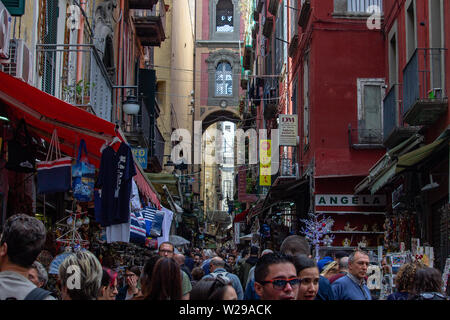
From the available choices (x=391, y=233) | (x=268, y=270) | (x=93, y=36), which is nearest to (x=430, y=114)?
(x=391, y=233)

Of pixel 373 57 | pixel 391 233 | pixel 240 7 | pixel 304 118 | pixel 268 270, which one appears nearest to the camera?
pixel 268 270

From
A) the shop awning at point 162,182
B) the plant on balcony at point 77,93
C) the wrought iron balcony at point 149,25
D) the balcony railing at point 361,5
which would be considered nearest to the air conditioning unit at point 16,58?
the plant on balcony at point 77,93

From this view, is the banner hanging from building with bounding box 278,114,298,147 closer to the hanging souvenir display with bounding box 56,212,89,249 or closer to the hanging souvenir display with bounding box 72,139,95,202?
the hanging souvenir display with bounding box 56,212,89,249

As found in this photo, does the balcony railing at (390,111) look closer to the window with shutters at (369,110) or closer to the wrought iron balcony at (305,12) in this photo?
the window with shutters at (369,110)

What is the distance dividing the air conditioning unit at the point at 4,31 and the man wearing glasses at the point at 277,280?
5.07 metres

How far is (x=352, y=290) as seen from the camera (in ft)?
22.2

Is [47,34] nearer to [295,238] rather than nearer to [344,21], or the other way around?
[295,238]

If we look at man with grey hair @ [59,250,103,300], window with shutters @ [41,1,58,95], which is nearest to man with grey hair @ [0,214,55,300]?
man with grey hair @ [59,250,103,300]

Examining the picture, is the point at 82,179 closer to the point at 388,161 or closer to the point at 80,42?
the point at 388,161

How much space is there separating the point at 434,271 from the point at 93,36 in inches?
556

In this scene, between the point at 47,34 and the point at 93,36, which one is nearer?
the point at 47,34

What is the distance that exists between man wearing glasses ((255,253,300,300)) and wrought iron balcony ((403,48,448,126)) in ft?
23.4

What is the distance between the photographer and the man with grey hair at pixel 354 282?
6734mm

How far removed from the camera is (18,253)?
14.0 ft
